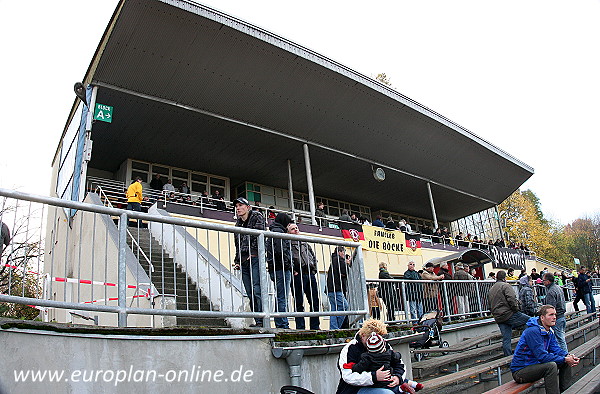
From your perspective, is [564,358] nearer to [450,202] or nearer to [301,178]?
[301,178]

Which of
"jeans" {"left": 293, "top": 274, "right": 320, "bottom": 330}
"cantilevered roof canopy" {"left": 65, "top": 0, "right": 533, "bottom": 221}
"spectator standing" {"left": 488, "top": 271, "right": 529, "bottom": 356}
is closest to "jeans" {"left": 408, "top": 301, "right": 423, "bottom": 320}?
"spectator standing" {"left": 488, "top": 271, "right": 529, "bottom": 356}

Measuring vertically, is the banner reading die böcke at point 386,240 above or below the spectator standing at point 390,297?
above

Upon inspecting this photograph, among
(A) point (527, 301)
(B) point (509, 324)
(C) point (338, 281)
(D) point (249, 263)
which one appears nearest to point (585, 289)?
(A) point (527, 301)

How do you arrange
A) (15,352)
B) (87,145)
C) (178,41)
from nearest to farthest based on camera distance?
(15,352)
(87,145)
(178,41)

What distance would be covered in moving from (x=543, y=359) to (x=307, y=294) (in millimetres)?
3162

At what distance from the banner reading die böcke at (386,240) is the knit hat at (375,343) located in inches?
554

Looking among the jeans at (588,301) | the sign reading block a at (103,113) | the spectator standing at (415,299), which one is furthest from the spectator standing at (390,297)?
the sign reading block a at (103,113)

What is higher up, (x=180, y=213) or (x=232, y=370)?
(x=180, y=213)

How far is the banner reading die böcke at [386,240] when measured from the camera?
18641mm

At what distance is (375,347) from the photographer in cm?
419

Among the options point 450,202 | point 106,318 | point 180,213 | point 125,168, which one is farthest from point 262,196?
point 106,318

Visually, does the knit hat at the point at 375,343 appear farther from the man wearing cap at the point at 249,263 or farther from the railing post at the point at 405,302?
the railing post at the point at 405,302

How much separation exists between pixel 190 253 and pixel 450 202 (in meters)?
28.7

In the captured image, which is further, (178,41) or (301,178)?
(301,178)
